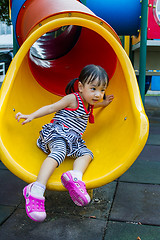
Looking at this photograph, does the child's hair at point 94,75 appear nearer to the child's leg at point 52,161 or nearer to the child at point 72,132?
the child at point 72,132

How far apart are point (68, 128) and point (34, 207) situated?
0.64 m

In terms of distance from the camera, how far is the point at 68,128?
6.45 ft

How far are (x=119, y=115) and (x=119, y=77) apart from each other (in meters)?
0.43

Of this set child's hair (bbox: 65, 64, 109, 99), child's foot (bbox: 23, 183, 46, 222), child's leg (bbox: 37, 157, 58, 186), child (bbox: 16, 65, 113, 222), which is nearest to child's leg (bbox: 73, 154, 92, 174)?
child (bbox: 16, 65, 113, 222)

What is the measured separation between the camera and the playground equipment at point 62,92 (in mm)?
1652

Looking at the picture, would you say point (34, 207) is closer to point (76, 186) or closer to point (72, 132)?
point (76, 186)

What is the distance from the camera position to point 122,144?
5.98 feet

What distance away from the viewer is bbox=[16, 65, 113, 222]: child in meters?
1.55

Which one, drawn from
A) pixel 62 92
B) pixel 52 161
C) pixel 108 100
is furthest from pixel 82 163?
pixel 62 92

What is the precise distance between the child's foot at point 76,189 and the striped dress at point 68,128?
0.31 meters

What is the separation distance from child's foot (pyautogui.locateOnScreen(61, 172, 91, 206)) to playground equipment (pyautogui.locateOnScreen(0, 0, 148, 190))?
55 mm

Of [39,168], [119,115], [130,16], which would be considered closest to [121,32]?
[130,16]

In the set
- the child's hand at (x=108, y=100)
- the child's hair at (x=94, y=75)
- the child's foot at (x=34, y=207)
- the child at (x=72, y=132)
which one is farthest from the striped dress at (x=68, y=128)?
the child's foot at (x=34, y=207)

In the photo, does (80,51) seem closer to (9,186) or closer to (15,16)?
(15,16)
